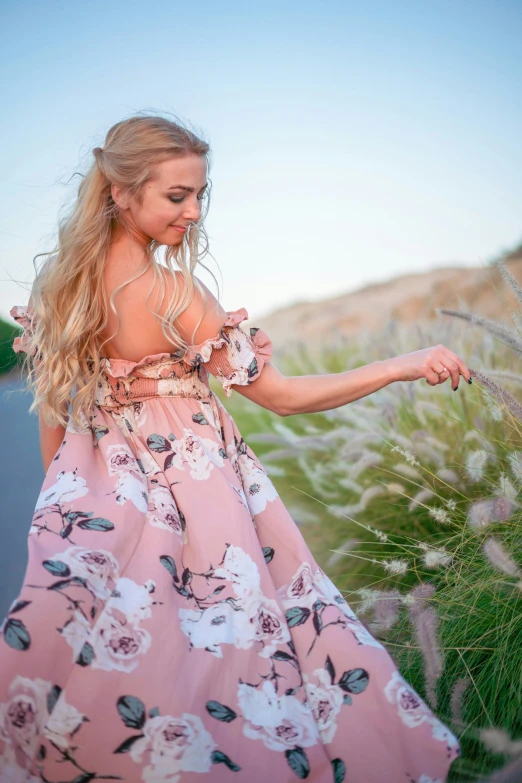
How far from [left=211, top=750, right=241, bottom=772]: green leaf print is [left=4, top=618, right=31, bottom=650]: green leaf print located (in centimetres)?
40

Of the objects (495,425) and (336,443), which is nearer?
(495,425)

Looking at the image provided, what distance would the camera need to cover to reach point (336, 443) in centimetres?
325

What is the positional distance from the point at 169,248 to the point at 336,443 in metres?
1.49

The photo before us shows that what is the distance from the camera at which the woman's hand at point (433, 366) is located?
5.73 feet

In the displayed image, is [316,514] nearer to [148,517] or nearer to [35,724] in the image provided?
[148,517]

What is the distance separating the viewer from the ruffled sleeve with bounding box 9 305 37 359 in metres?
2.11

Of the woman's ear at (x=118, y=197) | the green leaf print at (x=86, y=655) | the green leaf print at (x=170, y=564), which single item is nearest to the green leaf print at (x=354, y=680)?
the green leaf print at (x=170, y=564)

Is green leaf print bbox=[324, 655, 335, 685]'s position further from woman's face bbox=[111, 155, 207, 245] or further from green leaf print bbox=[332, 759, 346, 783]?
woman's face bbox=[111, 155, 207, 245]

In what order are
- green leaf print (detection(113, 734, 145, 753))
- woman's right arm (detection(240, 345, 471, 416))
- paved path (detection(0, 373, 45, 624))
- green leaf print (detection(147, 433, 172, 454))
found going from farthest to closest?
paved path (detection(0, 373, 45, 624)) < green leaf print (detection(147, 433, 172, 454)) < woman's right arm (detection(240, 345, 471, 416)) < green leaf print (detection(113, 734, 145, 753))

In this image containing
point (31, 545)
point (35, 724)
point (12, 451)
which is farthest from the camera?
point (12, 451)

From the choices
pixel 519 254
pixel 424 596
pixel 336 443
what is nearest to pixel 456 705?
pixel 424 596

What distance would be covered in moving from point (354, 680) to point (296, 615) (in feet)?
0.66

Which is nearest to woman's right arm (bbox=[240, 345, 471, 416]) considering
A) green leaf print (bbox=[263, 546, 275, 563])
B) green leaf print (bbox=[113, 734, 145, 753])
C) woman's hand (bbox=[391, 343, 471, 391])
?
woman's hand (bbox=[391, 343, 471, 391])

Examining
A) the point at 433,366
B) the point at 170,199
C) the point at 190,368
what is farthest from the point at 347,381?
the point at 170,199
